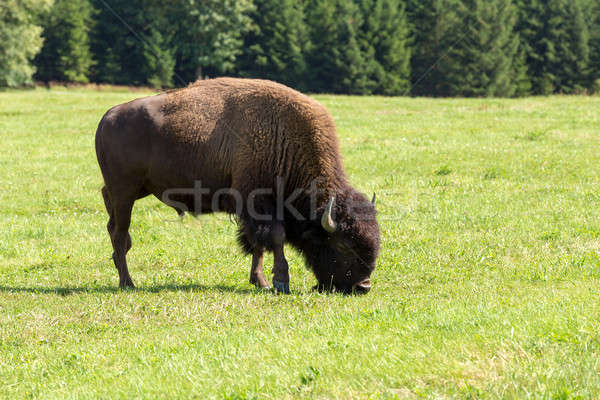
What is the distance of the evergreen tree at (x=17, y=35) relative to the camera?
41.2 meters

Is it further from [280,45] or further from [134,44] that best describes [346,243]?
[134,44]

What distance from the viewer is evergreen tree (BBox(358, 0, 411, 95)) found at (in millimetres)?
66875

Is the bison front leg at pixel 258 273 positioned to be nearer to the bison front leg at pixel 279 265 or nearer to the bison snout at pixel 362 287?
the bison front leg at pixel 279 265

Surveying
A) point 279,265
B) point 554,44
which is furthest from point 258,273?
point 554,44

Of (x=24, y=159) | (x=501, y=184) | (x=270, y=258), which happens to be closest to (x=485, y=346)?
(x=270, y=258)

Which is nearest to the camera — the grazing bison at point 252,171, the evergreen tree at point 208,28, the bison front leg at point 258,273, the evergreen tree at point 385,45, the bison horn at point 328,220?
the bison horn at point 328,220

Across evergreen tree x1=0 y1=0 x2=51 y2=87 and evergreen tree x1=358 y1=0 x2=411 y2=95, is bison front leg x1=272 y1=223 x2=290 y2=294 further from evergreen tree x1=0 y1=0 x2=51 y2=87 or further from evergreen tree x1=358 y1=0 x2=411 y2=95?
evergreen tree x1=358 y1=0 x2=411 y2=95

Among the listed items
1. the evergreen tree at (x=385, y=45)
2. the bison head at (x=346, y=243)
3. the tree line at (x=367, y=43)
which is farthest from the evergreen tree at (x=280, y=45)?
the bison head at (x=346, y=243)

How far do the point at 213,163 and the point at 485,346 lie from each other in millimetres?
5236

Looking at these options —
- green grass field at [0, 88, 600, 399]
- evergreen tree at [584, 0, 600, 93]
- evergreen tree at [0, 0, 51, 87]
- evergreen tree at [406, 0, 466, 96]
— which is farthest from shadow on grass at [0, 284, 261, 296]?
evergreen tree at [584, 0, 600, 93]

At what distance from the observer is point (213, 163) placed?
8977 millimetres

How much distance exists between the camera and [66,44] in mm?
73688

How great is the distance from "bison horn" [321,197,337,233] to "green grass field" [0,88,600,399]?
2.93 feet

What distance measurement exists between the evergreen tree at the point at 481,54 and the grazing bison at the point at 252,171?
58.2 metres
